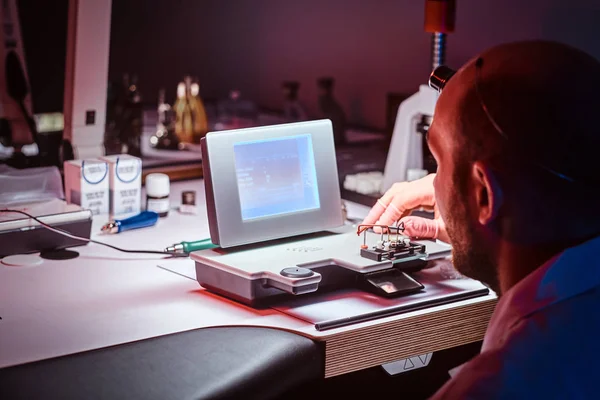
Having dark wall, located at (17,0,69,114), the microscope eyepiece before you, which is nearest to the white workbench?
the microscope eyepiece

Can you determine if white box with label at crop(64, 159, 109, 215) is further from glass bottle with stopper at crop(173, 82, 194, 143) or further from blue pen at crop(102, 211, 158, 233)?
glass bottle with stopper at crop(173, 82, 194, 143)

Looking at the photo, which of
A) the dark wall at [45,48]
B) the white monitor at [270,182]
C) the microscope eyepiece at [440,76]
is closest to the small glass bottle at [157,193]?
the white monitor at [270,182]

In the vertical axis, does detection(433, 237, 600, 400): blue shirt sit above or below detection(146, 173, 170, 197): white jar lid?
below

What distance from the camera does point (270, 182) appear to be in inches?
59.0

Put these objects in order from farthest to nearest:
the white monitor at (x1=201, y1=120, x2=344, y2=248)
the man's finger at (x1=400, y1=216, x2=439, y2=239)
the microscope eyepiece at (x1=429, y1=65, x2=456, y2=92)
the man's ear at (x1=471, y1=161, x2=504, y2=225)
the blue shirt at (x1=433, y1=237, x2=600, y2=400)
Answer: the man's finger at (x1=400, y1=216, x2=439, y2=239) → the white monitor at (x1=201, y1=120, x2=344, y2=248) → the microscope eyepiece at (x1=429, y1=65, x2=456, y2=92) → the man's ear at (x1=471, y1=161, x2=504, y2=225) → the blue shirt at (x1=433, y1=237, x2=600, y2=400)

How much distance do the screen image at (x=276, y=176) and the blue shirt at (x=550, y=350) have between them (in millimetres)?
751


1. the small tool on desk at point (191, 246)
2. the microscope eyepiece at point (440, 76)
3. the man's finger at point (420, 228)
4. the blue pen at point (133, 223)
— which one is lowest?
the small tool on desk at point (191, 246)

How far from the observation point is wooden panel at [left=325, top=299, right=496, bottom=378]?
1259 millimetres

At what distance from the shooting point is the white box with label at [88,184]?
1.82 m

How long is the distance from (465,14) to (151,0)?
1604mm

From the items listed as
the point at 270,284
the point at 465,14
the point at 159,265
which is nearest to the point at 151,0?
the point at 465,14

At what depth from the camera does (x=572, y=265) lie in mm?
787

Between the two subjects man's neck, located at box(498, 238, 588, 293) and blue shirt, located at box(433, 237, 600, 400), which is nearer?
blue shirt, located at box(433, 237, 600, 400)

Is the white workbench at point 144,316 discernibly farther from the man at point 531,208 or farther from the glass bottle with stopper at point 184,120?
the glass bottle with stopper at point 184,120
